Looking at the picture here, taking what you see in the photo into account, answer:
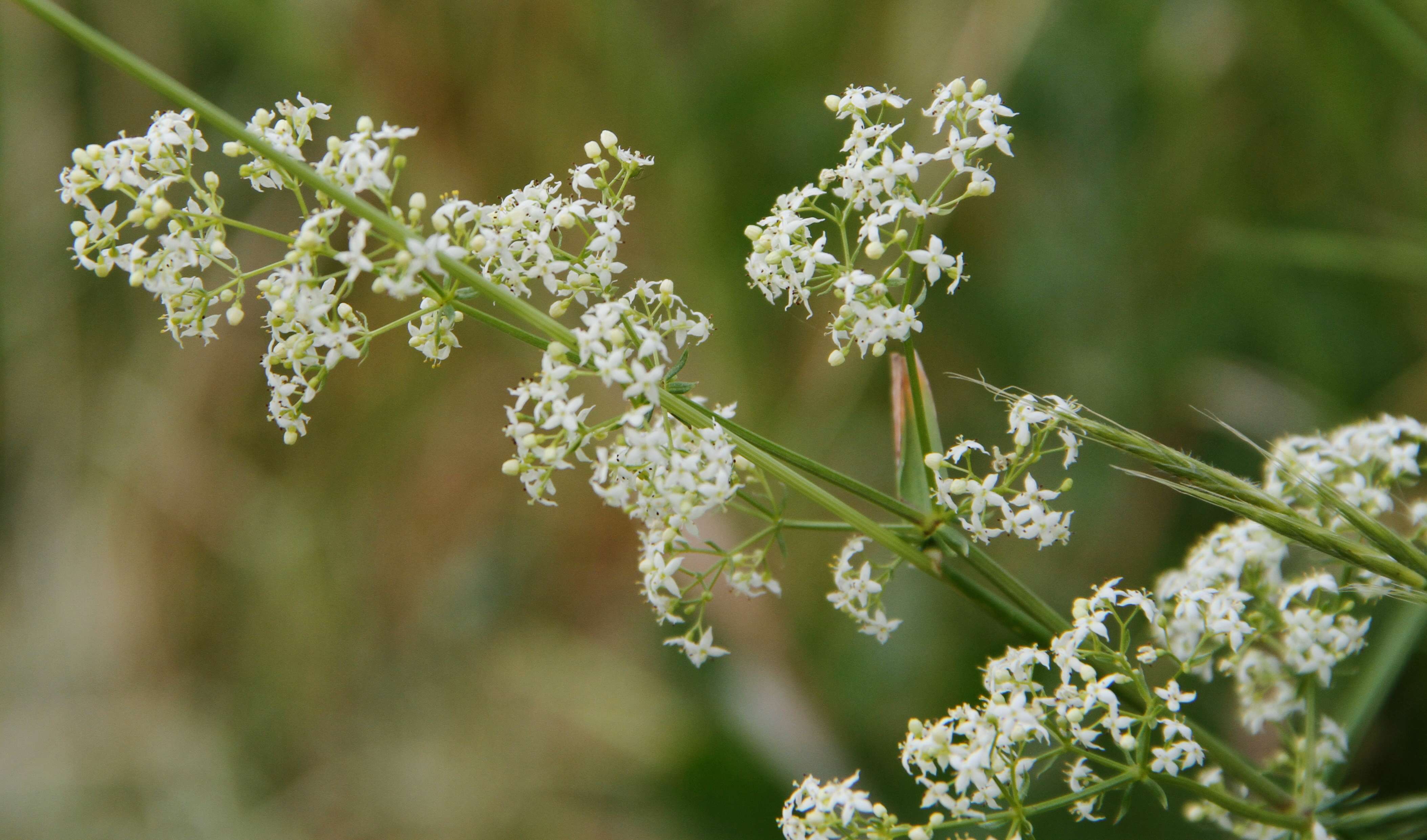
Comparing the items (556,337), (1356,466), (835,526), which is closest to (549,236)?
(556,337)

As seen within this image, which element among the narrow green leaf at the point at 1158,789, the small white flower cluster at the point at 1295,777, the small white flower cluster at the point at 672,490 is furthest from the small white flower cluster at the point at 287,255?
the small white flower cluster at the point at 1295,777

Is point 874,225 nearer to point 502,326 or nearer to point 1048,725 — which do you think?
point 502,326

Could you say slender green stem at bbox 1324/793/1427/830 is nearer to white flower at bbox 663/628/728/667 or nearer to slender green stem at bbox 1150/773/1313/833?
slender green stem at bbox 1150/773/1313/833

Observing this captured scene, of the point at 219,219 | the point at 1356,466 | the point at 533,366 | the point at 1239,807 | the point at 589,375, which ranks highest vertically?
the point at 533,366

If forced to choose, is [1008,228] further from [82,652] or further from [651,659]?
[82,652]

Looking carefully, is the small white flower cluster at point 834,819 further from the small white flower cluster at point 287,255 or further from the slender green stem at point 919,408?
the small white flower cluster at point 287,255

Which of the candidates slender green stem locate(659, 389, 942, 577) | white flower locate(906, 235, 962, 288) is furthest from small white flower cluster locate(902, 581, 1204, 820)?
white flower locate(906, 235, 962, 288)

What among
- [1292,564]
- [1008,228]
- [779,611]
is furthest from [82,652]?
[1292,564]
